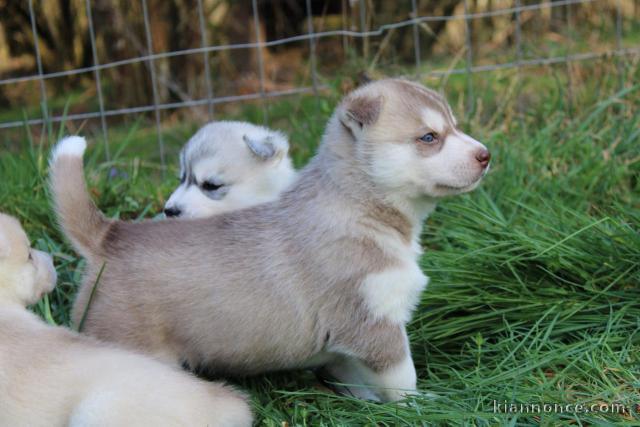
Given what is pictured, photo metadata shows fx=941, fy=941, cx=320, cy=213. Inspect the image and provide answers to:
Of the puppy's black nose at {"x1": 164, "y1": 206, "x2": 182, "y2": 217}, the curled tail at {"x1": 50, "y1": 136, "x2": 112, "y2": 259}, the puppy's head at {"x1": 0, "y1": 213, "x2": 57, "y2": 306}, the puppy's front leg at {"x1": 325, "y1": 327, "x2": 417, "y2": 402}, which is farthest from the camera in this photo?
the puppy's black nose at {"x1": 164, "y1": 206, "x2": 182, "y2": 217}

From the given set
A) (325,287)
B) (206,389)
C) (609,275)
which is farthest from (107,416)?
(609,275)

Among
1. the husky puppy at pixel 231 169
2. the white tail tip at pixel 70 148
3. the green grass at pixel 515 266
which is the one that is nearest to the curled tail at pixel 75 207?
the white tail tip at pixel 70 148

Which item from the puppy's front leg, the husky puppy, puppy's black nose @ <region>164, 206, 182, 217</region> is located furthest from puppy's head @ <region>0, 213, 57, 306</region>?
the puppy's front leg

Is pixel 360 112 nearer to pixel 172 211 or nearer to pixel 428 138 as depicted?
pixel 428 138

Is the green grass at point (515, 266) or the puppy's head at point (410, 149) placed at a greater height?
the puppy's head at point (410, 149)

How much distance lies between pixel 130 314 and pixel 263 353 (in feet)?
1.81

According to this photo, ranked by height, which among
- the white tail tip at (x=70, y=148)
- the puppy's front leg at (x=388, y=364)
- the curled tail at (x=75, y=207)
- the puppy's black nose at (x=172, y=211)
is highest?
the white tail tip at (x=70, y=148)

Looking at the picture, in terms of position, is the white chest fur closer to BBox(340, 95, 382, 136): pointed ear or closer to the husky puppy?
BBox(340, 95, 382, 136): pointed ear

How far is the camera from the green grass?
12.0 feet

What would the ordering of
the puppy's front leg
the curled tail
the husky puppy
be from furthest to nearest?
the husky puppy
the curled tail
the puppy's front leg

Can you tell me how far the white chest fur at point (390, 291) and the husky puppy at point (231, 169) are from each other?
128 cm

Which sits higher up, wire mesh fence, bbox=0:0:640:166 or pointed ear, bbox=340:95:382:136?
pointed ear, bbox=340:95:382:136

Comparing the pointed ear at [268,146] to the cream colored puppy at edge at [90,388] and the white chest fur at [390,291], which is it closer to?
the white chest fur at [390,291]

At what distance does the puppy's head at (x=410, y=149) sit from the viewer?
3.72 m
